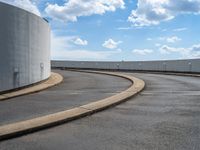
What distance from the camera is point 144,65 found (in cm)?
4491

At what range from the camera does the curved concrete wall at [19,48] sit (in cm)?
1561

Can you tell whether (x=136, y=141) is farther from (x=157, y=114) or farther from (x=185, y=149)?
(x=157, y=114)

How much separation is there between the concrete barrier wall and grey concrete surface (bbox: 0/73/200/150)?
87.2 feet

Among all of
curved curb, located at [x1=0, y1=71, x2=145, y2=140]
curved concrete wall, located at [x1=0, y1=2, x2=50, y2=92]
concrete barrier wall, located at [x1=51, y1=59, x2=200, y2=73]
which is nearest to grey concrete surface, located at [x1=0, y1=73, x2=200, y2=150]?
curved curb, located at [x1=0, y1=71, x2=145, y2=140]

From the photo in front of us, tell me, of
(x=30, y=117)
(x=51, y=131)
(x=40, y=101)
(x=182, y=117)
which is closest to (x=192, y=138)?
(x=182, y=117)

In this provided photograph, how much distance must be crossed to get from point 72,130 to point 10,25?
8624 mm

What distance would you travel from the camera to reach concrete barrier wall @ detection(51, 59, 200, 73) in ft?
124

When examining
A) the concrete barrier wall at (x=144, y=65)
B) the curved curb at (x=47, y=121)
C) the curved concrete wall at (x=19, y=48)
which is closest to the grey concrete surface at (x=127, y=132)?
the curved curb at (x=47, y=121)

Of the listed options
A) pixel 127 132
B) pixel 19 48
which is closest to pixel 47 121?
pixel 127 132

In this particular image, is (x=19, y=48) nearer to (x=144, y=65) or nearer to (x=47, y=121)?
(x=47, y=121)

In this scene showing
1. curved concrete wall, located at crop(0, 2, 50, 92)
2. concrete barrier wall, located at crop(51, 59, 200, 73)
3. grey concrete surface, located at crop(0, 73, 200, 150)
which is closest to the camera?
grey concrete surface, located at crop(0, 73, 200, 150)

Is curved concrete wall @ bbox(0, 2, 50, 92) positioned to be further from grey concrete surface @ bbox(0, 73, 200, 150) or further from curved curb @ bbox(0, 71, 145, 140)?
grey concrete surface @ bbox(0, 73, 200, 150)

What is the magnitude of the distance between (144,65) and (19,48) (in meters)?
29.3

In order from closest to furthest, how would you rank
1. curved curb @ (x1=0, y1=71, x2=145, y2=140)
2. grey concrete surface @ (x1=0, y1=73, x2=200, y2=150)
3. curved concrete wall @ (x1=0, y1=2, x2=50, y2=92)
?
grey concrete surface @ (x1=0, y1=73, x2=200, y2=150) < curved curb @ (x1=0, y1=71, x2=145, y2=140) < curved concrete wall @ (x1=0, y1=2, x2=50, y2=92)
